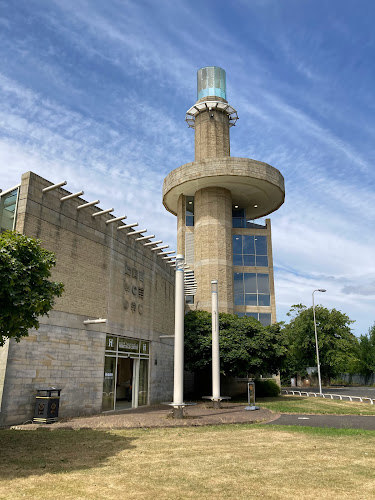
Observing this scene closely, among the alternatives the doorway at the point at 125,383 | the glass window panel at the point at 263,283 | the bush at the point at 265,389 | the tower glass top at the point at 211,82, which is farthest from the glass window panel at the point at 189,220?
the doorway at the point at 125,383

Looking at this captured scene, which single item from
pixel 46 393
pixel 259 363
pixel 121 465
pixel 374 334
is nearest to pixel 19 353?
pixel 46 393

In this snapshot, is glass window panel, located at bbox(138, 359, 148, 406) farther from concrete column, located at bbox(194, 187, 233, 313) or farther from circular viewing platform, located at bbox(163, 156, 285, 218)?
circular viewing platform, located at bbox(163, 156, 285, 218)

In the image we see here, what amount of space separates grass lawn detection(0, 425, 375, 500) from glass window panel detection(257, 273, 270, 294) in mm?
27865

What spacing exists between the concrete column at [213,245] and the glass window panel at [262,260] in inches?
137

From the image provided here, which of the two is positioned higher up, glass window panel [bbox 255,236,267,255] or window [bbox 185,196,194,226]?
window [bbox 185,196,194,226]

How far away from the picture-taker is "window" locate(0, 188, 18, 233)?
55.7 ft

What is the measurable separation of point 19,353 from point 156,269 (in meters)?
12.5

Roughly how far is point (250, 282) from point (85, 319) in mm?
24892

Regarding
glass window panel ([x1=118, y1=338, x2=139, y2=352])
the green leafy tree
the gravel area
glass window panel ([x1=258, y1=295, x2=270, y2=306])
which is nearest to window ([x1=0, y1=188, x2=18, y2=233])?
the gravel area

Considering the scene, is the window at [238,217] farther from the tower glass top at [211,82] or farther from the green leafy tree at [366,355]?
the green leafy tree at [366,355]

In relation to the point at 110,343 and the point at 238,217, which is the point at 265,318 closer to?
the point at 238,217

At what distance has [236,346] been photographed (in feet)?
96.8

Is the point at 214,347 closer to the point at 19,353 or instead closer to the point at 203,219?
the point at 19,353

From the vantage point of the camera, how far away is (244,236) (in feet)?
141
